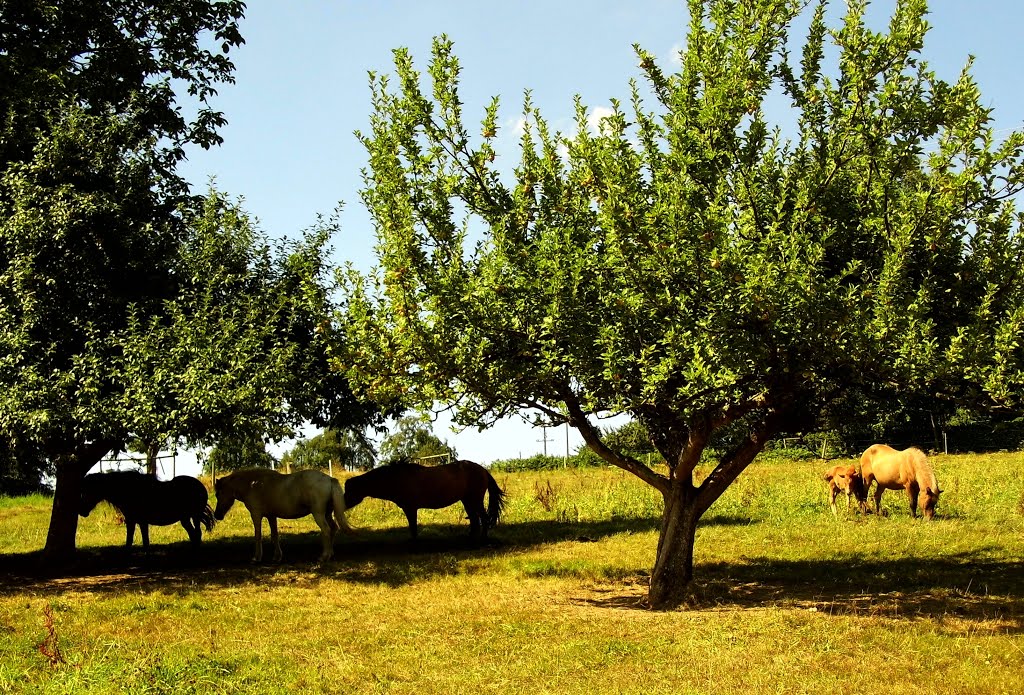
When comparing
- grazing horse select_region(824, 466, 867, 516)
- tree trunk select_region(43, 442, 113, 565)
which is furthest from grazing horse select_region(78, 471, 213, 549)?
grazing horse select_region(824, 466, 867, 516)

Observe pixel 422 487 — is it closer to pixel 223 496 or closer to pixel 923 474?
pixel 223 496

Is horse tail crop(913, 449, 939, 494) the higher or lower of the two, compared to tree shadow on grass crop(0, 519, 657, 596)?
higher

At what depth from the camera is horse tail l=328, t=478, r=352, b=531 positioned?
21.1 m

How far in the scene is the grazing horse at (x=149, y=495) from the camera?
2298 centimetres

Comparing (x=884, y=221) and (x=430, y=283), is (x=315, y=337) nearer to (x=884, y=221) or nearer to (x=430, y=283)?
(x=430, y=283)

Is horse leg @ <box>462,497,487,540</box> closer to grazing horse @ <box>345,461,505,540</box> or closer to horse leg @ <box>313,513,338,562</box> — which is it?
grazing horse @ <box>345,461,505,540</box>

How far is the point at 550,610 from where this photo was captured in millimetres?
14750

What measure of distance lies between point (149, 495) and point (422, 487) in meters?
6.91

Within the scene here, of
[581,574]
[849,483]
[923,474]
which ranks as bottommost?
[581,574]

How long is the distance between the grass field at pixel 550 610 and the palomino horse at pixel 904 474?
1.03 meters

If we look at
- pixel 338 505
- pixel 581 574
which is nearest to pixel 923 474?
pixel 581 574

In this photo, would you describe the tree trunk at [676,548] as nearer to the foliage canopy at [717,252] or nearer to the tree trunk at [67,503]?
the foliage canopy at [717,252]

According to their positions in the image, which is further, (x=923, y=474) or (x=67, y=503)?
(x=923, y=474)

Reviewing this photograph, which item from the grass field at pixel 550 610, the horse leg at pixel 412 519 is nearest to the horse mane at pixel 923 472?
the grass field at pixel 550 610
